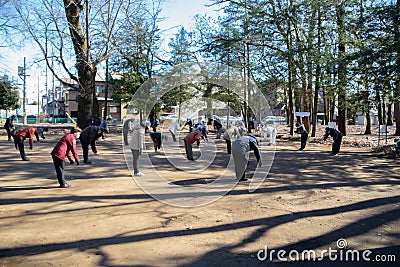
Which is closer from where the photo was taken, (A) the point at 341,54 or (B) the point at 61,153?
(B) the point at 61,153

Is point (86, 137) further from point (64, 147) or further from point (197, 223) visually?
point (197, 223)

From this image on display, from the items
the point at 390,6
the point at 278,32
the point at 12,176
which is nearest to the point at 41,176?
the point at 12,176

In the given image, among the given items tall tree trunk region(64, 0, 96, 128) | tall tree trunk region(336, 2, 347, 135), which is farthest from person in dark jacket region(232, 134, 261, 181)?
tall tree trunk region(64, 0, 96, 128)

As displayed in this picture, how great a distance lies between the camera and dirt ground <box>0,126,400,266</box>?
4.52 meters

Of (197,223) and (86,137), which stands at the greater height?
(86,137)

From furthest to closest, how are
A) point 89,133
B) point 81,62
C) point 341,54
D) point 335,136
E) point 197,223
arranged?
point 81,62 < point 341,54 < point 335,136 < point 89,133 < point 197,223

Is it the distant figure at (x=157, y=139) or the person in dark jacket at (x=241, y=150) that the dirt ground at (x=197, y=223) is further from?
the distant figure at (x=157, y=139)

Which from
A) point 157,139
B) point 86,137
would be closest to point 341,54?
point 157,139

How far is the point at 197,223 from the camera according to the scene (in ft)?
19.4

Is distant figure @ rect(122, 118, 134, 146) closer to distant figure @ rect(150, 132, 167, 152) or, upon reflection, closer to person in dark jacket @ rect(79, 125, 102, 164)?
distant figure @ rect(150, 132, 167, 152)

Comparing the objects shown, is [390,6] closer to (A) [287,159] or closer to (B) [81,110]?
(A) [287,159]

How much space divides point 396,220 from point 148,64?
31.4m

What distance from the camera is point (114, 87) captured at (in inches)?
1572

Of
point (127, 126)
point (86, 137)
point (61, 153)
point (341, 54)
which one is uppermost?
point (341, 54)
